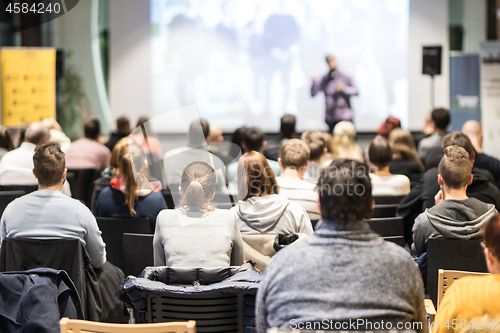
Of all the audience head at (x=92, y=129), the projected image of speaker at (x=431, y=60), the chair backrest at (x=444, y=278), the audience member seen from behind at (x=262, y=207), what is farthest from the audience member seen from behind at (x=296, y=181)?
the projected image of speaker at (x=431, y=60)

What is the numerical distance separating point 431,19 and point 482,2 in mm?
868

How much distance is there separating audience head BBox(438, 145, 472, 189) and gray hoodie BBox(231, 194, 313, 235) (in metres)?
0.78

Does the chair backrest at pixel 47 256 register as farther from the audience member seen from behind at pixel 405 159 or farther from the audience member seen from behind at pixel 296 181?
the audience member seen from behind at pixel 405 159

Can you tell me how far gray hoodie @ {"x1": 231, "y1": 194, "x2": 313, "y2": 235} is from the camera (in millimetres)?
2713

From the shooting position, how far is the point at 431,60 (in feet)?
25.7

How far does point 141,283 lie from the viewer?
1974mm

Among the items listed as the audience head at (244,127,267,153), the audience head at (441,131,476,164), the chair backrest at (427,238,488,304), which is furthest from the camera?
the audience head at (244,127,267,153)

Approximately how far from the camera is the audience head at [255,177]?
9.02 feet

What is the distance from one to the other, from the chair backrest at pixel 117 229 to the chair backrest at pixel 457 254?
1.66 metres

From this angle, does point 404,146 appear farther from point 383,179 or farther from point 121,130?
point 121,130

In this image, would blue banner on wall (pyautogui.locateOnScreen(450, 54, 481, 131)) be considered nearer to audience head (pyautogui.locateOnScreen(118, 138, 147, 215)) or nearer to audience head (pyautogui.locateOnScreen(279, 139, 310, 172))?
audience head (pyautogui.locateOnScreen(279, 139, 310, 172))

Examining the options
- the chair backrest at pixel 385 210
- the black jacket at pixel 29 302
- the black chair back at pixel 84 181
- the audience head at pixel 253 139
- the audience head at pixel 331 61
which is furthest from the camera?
the audience head at pixel 331 61

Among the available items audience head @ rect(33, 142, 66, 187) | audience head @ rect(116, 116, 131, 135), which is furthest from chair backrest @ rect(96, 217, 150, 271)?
audience head @ rect(116, 116, 131, 135)

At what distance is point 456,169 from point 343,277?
1425 millimetres
